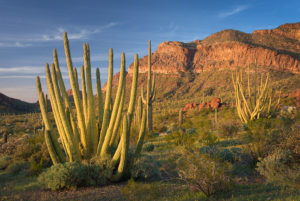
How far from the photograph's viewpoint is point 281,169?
19.1 feet

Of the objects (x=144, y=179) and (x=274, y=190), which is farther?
(x=144, y=179)

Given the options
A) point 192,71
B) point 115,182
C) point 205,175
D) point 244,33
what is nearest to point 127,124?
point 115,182

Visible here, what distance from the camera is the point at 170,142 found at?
12.2 meters

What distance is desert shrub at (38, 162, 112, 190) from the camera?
594cm

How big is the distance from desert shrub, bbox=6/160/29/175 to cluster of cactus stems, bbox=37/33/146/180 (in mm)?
3019

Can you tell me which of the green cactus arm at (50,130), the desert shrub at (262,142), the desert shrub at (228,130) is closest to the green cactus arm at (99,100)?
the green cactus arm at (50,130)

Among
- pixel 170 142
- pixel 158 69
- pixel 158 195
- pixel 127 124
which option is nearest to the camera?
pixel 158 195

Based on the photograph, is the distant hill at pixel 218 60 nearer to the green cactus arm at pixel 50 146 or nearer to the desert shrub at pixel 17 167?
the desert shrub at pixel 17 167

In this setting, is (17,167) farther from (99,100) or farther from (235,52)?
(235,52)

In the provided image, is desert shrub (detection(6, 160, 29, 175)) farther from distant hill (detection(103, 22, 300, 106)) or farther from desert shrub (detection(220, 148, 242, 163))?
distant hill (detection(103, 22, 300, 106))

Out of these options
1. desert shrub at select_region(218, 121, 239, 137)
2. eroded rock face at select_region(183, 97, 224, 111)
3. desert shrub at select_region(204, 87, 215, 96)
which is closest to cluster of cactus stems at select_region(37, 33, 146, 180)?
desert shrub at select_region(218, 121, 239, 137)

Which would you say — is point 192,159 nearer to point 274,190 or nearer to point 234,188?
point 234,188

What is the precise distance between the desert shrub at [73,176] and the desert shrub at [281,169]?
4265 millimetres

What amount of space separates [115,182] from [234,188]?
3.35m
